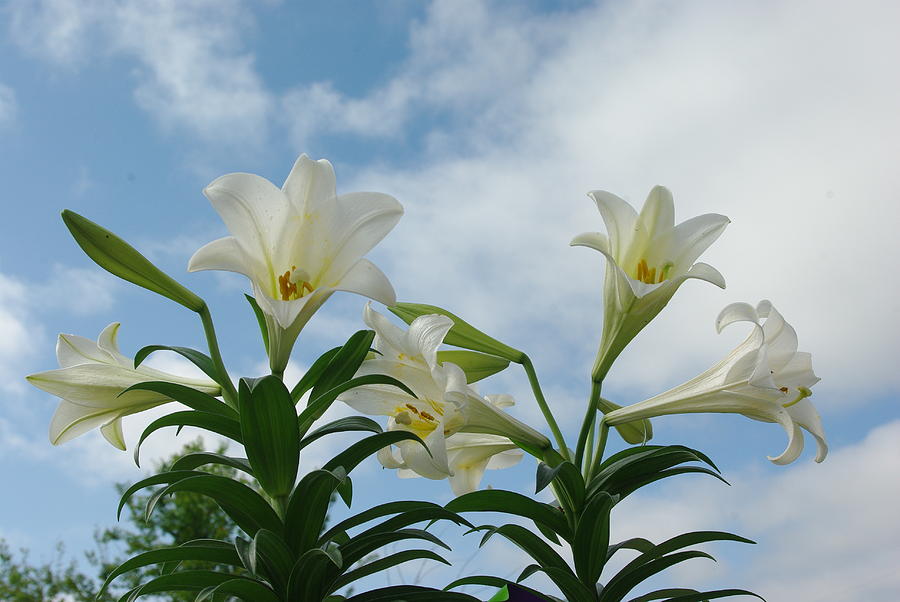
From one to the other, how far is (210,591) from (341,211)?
27.7 inches

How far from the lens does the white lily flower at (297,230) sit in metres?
1.45

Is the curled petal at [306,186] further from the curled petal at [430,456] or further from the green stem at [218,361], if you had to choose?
the curled petal at [430,456]

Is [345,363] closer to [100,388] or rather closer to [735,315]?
[100,388]

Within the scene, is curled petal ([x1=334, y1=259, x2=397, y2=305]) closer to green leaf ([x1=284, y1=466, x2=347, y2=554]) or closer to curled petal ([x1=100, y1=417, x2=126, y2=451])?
green leaf ([x1=284, y1=466, x2=347, y2=554])

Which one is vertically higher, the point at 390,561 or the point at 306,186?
the point at 306,186

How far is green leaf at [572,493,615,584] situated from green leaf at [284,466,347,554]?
1.59 ft

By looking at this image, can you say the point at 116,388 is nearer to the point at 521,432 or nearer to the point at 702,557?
the point at 521,432

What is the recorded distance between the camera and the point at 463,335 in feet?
5.75

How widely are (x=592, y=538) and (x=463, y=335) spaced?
0.50 m

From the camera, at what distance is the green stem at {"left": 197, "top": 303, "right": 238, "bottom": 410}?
58.9 inches

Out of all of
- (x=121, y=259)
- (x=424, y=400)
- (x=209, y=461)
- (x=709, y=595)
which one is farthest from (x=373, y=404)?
(x=709, y=595)

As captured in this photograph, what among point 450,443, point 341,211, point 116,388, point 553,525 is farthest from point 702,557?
point 116,388

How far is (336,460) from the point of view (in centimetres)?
141

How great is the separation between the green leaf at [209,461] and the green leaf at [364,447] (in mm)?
155
